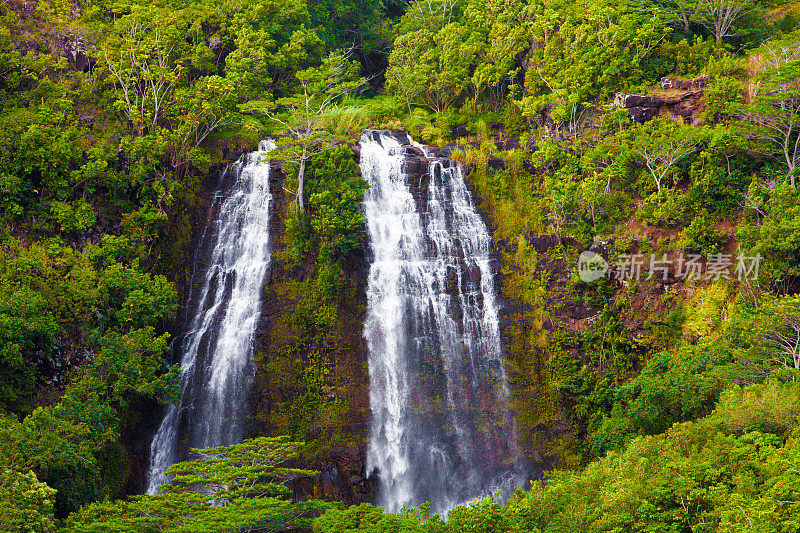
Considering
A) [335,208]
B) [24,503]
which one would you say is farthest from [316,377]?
[24,503]

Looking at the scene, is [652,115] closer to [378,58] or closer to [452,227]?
[452,227]

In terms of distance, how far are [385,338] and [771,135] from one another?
16.9 meters

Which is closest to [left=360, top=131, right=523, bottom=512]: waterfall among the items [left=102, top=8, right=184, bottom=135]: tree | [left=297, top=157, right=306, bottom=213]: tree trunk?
[left=297, top=157, right=306, bottom=213]: tree trunk

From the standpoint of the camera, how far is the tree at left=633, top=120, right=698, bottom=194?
27047 millimetres

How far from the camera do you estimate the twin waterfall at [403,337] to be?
25.1m

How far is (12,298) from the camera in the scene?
69.9 feet

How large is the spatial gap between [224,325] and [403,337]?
732 centimetres

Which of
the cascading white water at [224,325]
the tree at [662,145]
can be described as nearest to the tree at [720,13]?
the tree at [662,145]

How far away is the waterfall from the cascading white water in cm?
489

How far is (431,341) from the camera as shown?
2767 centimetres

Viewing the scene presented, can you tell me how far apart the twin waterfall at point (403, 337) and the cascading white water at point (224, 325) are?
0.05 metres

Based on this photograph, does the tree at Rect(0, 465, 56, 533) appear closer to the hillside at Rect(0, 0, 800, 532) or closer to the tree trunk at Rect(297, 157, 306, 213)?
the hillside at Rect(0, 0, 800, 532)

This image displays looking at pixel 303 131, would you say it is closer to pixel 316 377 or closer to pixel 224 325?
pixel 224 325

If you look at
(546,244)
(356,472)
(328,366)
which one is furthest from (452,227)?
(356,472)
